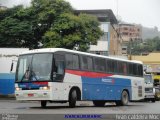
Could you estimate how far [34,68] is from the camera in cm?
2283

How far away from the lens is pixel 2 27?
5450cm

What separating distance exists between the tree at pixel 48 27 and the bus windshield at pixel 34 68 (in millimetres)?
26366

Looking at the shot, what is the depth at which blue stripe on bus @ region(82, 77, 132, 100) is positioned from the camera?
25.0 meters

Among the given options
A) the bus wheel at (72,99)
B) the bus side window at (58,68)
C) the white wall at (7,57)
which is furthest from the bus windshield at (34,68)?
the white wall at (7,57)

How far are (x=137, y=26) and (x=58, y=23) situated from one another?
5478 inches

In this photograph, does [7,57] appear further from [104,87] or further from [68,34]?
[104,87]

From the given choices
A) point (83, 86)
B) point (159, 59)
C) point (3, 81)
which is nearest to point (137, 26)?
point (159, 59)

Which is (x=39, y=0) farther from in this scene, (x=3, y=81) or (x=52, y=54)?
(x=52, y=54)

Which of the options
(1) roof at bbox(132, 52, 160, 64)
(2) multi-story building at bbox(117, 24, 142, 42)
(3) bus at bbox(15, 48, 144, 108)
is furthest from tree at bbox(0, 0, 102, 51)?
(2) multi-story building at bbox(117, 24, 142, 42)

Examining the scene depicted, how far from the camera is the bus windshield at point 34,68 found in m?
22.5

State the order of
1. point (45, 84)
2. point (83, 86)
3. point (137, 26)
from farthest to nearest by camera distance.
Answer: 1. point (137, 26)
2. point (83, 86)
3. point (45, 84)

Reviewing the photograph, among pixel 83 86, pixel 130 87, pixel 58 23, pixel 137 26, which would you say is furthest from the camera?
pixel 137 26

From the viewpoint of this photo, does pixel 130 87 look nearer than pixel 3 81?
Yes

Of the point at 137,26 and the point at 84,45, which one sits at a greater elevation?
the point at 137,26
